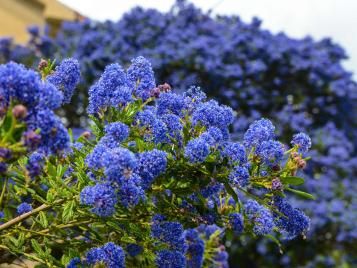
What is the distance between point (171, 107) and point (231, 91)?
18.5ft

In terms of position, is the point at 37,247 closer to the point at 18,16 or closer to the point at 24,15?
the point at 18,16

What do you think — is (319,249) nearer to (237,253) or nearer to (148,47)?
(237,253)

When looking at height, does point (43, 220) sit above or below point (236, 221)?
below

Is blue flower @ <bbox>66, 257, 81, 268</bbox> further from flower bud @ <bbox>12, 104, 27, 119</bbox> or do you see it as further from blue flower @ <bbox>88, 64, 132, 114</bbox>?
flower bud @ <bbox>12, 104, 27, 119</bbox>

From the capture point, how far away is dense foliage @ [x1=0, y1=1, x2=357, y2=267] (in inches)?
274

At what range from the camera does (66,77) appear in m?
2.29

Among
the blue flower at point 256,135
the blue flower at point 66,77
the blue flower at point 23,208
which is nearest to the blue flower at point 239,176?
the blue flower at point 256,135

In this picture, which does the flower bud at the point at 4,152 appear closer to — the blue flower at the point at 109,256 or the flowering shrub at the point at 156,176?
the flowering shrub at the point at 156,176

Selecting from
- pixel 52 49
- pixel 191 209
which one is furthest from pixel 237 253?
pixel 191 209

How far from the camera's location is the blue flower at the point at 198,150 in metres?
2.05

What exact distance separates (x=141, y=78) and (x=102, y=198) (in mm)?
629

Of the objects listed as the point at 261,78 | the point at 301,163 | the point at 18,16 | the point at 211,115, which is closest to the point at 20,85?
the point at 211,115

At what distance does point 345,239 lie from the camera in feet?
22.2

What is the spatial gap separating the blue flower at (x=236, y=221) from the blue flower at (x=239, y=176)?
22 centimetres
